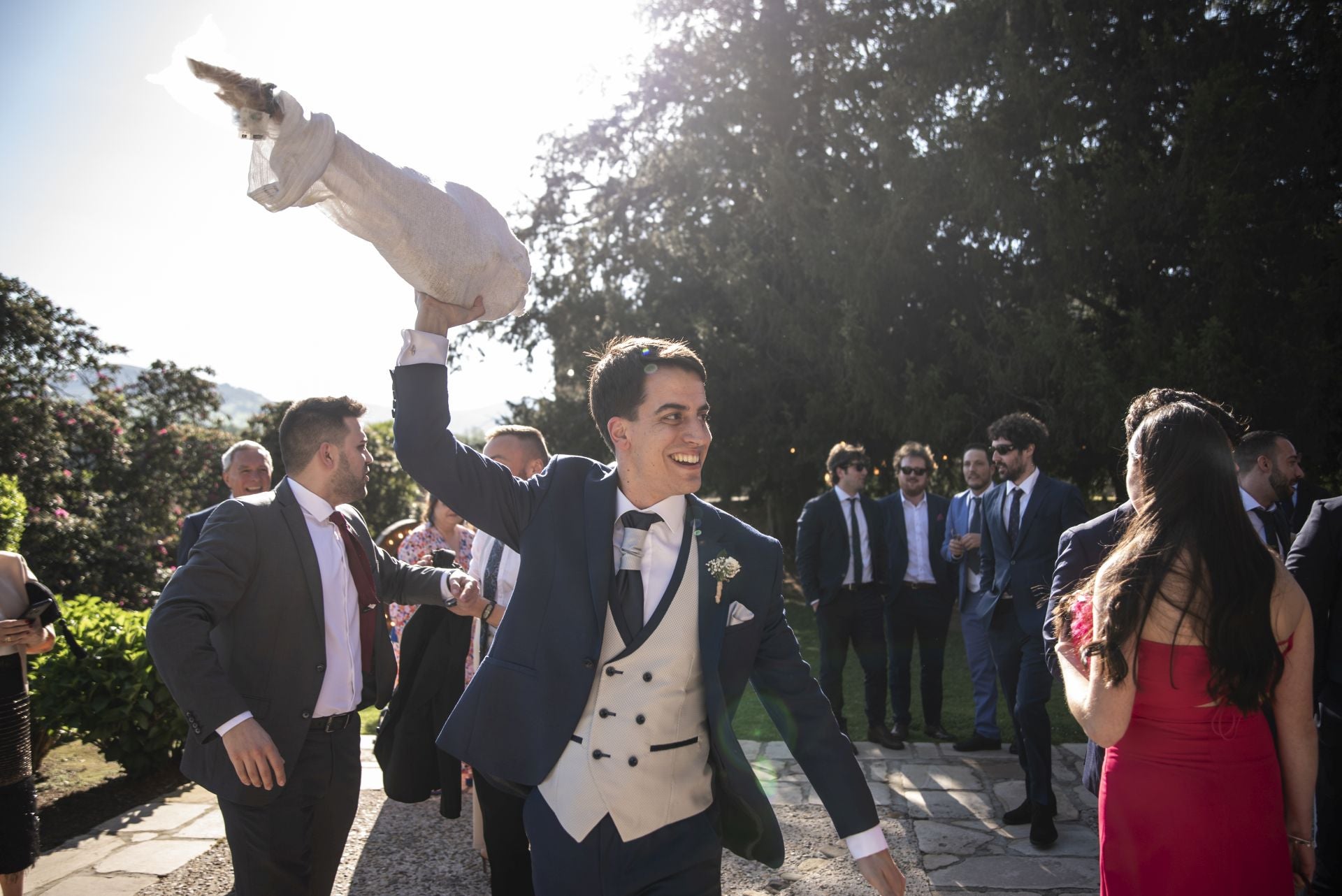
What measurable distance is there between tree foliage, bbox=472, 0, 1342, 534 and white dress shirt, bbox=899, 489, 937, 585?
498 centimetres

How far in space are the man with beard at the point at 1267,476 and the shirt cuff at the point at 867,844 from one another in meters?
4.22

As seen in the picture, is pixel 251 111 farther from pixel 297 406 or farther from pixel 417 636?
pixel 417 636

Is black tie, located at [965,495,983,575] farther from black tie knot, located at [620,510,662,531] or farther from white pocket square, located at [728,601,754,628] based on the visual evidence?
black tie knot, located at [620,510,662,531]

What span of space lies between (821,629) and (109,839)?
5.38 metres

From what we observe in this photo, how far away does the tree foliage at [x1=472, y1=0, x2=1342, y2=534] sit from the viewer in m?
11.5

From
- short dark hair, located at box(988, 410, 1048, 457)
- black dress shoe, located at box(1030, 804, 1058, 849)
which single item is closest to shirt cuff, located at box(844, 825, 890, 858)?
black dress shoe, located at box(1030, 804, 1058, 849)

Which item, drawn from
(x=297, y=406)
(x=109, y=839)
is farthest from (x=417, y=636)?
(x=109, y=839)

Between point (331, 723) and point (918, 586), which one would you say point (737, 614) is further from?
point (918, 586)

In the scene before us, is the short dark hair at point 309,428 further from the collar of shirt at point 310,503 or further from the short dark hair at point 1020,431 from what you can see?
the short dark hair at point 1020,431

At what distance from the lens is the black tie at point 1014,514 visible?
6.38 meters

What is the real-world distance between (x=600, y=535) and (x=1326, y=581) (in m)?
3.27

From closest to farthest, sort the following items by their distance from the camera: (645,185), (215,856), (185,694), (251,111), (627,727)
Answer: (251,111), (627,727), (185,694), (215,856), (645,185)

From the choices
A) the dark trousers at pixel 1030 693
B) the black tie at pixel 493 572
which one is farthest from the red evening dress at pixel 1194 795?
the black tie at pixel 493 572

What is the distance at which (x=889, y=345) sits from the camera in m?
14.6
